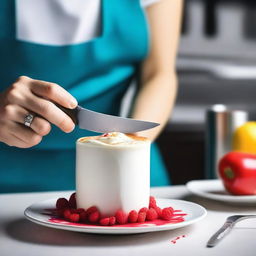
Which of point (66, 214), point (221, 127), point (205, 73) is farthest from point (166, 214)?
point (205, 73)

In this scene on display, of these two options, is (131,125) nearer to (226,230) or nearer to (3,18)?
(226,230)

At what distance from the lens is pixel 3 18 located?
1.31 metres

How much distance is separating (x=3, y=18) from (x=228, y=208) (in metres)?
0.66

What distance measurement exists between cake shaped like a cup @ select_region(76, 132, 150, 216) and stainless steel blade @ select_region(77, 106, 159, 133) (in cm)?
4

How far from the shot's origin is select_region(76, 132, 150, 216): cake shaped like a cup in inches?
31.0

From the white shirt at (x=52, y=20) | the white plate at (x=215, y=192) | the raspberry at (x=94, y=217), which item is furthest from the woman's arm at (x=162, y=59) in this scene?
the raspberry at (x=94, y=217)

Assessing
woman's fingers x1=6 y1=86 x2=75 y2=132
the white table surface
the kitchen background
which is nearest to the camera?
the white table surface

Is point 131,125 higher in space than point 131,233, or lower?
higher

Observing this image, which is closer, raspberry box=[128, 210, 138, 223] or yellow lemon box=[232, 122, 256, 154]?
raspberry box=[128, 210, 138, 223]

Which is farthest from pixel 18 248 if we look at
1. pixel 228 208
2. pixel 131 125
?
pixel 228 208

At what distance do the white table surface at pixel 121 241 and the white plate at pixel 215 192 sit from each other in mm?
56

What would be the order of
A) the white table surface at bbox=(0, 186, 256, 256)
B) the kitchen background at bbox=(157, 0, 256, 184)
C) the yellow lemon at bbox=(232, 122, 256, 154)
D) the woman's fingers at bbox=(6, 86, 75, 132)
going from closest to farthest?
1. the white table surface at bbox=(0, 186, 256, 256)
2. the woman's fingers at bbox=(6, 86, 75, 132)
3. the yellow lemon at bbox=(232, 122, 256, 154)
4. the kitchen background at bbox=(157, 0, 256, 184)

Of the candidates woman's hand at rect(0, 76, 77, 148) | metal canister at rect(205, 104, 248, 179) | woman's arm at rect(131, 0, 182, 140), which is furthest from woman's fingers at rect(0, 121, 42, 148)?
metal canister at rect(205, 104, 248, 179)

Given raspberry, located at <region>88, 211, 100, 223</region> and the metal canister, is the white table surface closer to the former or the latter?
raspberry, located at <region>88, 211, 100, 223</region>
